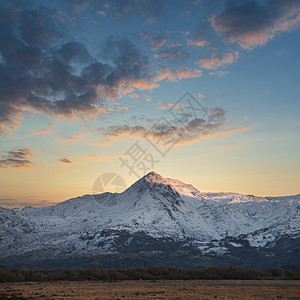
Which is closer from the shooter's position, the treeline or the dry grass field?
the dry grass field

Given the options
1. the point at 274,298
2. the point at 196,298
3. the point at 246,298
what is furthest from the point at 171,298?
the point at 274,298

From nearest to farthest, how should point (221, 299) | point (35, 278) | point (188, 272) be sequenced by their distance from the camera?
1. point (221, 299)
2. point (35, 278)
3. point (188, 272)

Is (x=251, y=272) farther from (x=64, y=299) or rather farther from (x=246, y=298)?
(x=64, y=299)

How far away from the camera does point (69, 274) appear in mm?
151500

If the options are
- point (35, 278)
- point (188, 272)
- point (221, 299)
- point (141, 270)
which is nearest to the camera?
point (221, 299)

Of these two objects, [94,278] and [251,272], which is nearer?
[94,278]

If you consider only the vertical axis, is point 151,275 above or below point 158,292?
above

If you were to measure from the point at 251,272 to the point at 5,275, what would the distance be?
113 m

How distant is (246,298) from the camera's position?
2616 inches

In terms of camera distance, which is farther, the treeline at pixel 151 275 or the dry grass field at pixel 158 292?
the treeline at pixel 151 275

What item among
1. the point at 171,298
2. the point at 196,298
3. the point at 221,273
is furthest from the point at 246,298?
the point at 221,273

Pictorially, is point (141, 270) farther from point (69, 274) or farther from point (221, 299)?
point (221, 299)

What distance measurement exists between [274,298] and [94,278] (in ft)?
326

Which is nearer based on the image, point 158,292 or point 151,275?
point 158,292
